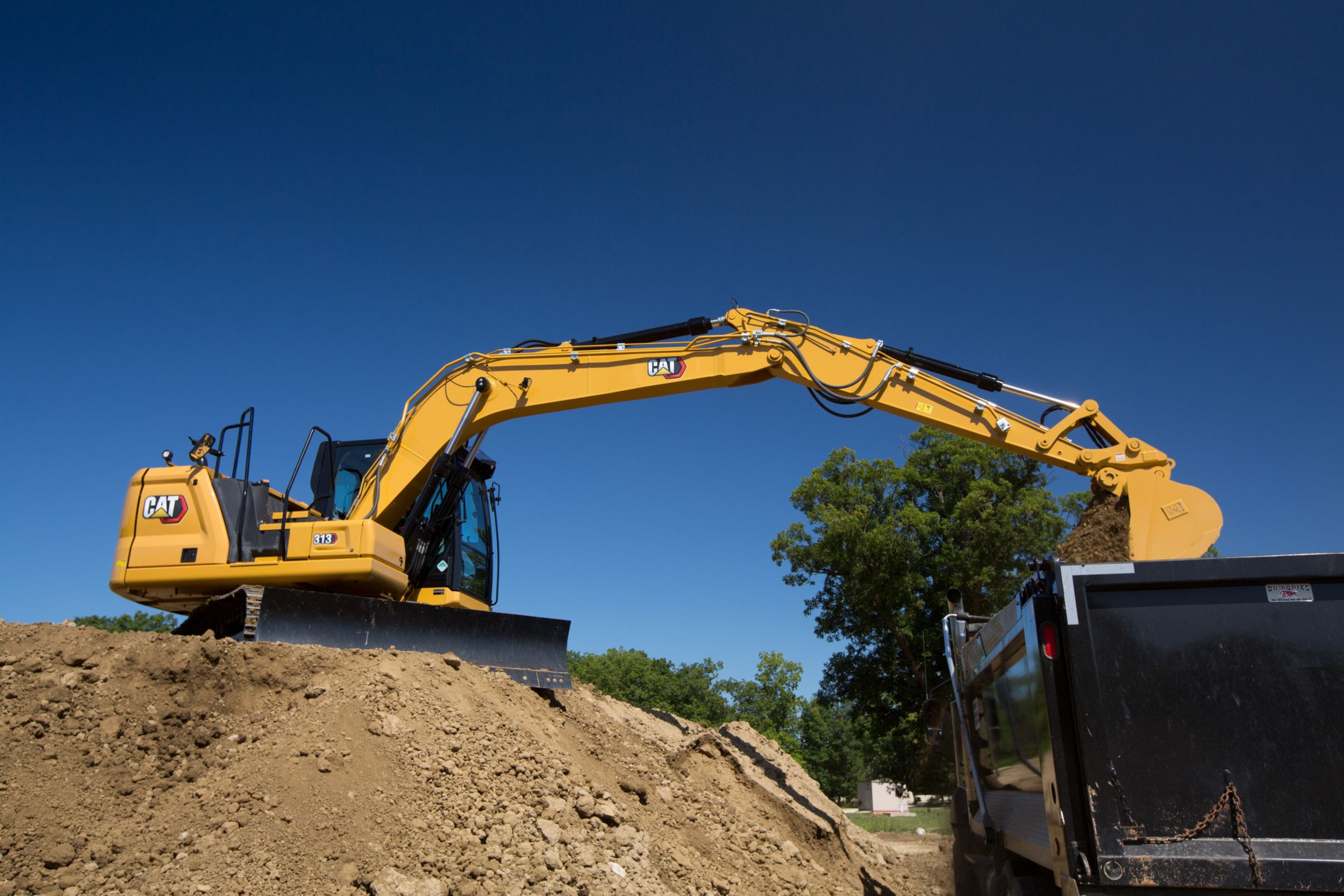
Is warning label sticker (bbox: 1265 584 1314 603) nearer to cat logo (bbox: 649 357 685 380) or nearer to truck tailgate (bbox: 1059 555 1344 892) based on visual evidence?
truck tailgate (bbox: 1059 555 1344 892)

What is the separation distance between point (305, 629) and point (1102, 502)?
738 cm

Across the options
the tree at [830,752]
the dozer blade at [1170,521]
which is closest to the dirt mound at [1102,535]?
the dozer blade at [1170,521]

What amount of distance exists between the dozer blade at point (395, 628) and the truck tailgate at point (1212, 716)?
6.90 m

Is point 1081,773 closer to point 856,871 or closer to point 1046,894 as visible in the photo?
point 1046,894

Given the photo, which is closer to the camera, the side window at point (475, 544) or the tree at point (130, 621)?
the side window at point (475, 544)

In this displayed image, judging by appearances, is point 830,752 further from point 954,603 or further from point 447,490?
point 954,603

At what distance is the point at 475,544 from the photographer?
36.7ft

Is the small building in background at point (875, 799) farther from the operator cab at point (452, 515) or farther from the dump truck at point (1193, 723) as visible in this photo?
the dump truck at point (1193, 723)

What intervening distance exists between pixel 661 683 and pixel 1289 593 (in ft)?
163

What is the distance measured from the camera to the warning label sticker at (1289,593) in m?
3.76

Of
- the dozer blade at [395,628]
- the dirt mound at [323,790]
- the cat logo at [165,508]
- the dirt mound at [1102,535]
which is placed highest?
the cat logo at [165,508]

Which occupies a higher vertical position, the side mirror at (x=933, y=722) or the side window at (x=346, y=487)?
the side window at (x=346, y=487)

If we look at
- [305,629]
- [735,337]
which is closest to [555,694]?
[305,629]

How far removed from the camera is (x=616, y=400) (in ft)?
33.7
